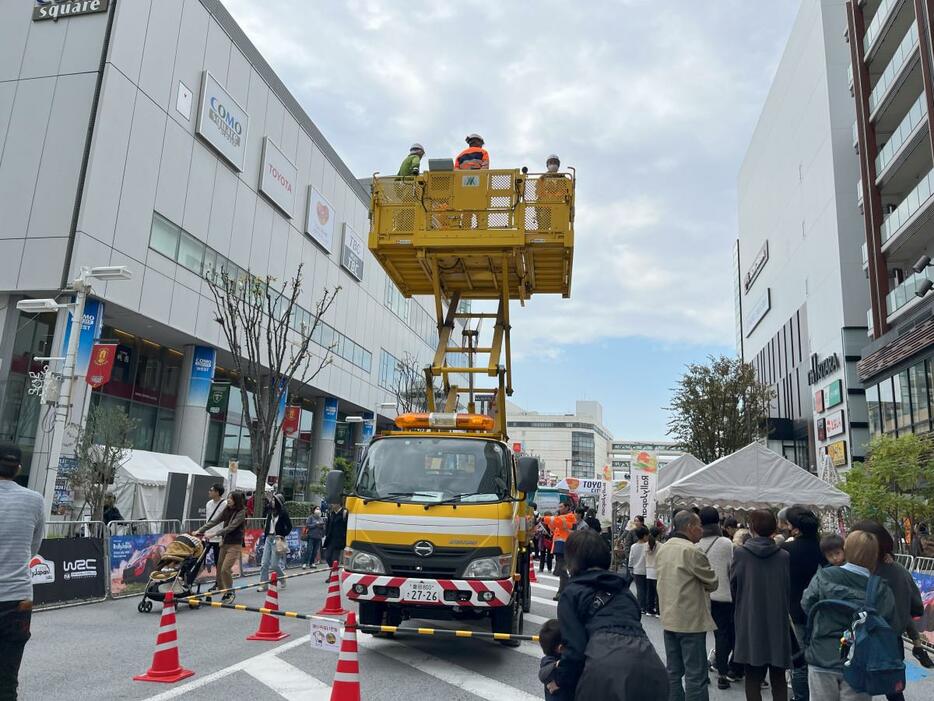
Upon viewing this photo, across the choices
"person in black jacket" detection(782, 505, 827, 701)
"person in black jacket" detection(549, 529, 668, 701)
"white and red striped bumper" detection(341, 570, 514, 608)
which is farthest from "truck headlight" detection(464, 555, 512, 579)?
"person in black jacket" detection(549, 529, 668, 701)

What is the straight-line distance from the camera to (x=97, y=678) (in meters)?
6.70

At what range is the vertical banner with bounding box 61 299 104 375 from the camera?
73.6ft

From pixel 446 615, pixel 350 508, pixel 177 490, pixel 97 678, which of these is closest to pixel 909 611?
pixel 446 615

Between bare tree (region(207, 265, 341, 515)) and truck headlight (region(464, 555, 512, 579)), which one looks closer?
truck headlight (region(464, 555, 512, 579))

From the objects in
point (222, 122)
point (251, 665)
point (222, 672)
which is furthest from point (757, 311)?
point (222, 672)

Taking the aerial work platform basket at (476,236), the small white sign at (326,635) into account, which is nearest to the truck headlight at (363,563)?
the small white sign at (326,635)

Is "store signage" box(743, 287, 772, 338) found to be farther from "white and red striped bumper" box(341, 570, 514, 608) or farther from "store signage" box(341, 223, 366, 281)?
"white and red striped bumper" box(341, 570, 514, 608)

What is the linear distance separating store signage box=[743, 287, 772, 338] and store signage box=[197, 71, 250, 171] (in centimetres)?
3999

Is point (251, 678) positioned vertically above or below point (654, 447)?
below

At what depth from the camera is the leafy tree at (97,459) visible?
20.2 meters

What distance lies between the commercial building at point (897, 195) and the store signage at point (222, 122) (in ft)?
86.5

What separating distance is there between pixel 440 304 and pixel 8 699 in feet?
27.6

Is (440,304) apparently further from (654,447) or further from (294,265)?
(654,447)

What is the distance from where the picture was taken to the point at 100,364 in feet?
70.3
